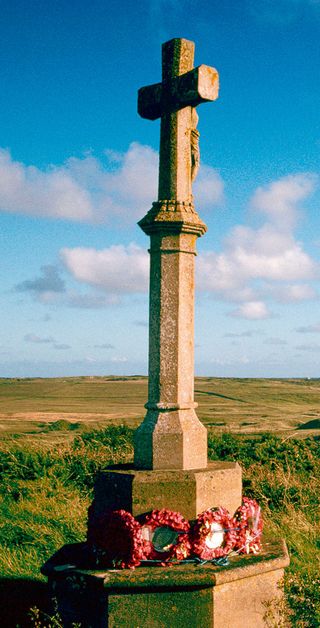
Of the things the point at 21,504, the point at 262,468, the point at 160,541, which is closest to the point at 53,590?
the point at 160,541

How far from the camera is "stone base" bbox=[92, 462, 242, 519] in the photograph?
4.62 metres

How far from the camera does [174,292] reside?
5.07 m

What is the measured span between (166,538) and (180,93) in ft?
10.9

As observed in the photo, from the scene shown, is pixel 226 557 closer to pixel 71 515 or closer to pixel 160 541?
pixel 160 541

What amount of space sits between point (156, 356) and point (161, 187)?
4.44 feet

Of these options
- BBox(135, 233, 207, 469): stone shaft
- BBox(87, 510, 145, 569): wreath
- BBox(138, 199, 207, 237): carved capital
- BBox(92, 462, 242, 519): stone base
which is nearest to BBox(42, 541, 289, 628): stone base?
BBox(87, 510, 145, 569): wreath

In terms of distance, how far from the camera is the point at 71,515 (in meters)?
7.84

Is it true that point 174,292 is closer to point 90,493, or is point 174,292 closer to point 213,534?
point 213,534

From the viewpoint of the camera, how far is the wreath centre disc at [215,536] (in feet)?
14.7

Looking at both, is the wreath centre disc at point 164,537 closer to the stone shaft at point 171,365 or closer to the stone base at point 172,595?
the stone base at point 172,595

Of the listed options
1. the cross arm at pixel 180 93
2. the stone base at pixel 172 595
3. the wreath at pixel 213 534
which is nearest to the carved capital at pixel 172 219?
the cross arm at pixel 180 93

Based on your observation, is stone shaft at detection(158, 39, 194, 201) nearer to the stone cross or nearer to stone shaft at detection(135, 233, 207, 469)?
the stone cross

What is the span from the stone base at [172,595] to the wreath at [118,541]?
105 millimetres

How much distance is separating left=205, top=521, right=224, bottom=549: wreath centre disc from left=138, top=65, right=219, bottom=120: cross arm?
3.16 m
